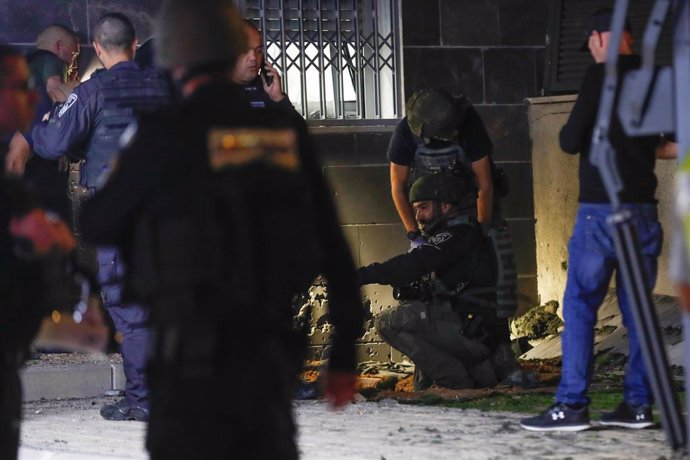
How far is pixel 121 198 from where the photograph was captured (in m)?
3.33

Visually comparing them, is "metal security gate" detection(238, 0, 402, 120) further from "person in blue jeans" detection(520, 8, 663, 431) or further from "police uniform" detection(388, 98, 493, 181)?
"person in blue jeans" detection(520, 8, 663, 431)

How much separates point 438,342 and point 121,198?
16.0 ft

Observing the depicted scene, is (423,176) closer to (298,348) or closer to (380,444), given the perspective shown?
(380,444)

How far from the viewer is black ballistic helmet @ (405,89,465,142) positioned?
321 inches

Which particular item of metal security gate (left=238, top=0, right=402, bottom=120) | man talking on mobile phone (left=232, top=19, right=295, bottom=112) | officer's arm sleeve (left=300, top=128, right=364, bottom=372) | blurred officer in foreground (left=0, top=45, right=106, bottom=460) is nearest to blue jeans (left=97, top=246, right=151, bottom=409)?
→ man talking on mobile phone (left=232, top=19, right=295, bottom=112)

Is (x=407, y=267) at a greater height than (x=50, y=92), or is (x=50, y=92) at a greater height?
(x=50, y=92)

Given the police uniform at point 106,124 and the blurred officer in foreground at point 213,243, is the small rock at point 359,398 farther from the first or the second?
the blurred officer in foreground at point 213,243

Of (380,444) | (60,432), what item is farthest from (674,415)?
(60,432)

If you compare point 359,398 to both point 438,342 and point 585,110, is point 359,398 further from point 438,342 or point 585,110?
point 585,110

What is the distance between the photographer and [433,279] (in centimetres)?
811

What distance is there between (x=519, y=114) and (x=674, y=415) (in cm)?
560

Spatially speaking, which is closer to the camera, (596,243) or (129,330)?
(596,243)

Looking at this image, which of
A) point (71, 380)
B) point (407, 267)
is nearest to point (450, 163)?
point (407, 267)

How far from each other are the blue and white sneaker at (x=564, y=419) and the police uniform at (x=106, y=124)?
1951 mm
